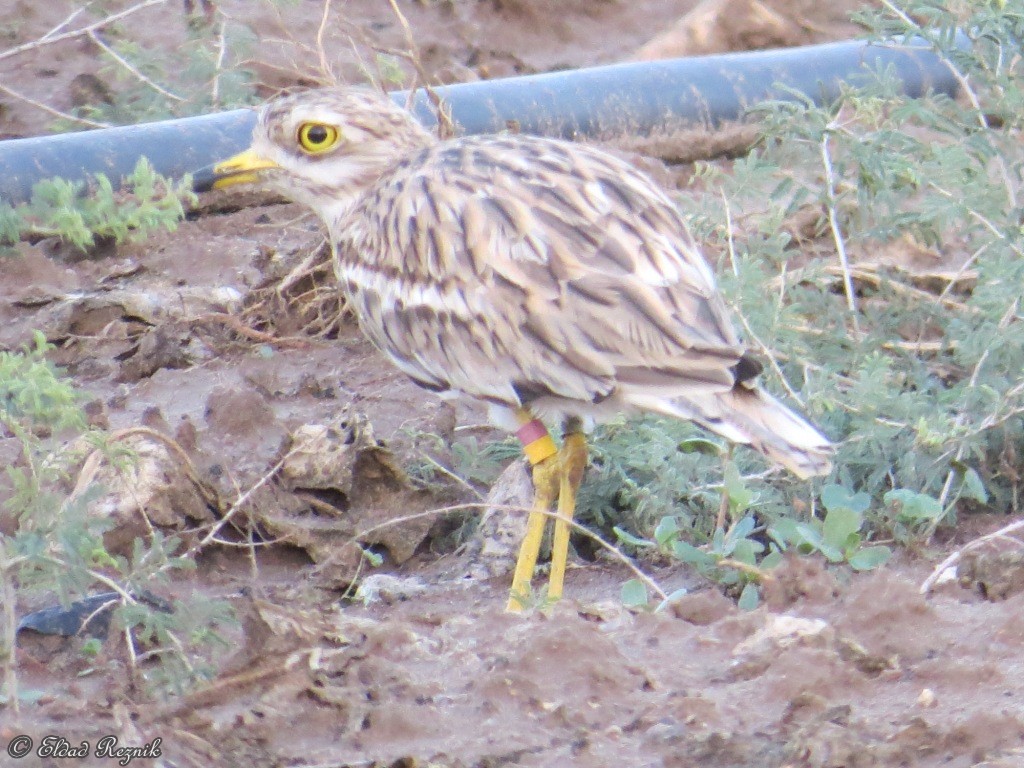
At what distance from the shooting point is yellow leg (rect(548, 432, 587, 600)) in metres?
3.81

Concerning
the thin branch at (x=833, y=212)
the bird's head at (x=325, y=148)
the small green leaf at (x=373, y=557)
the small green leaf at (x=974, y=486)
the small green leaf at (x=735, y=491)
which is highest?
the bird's head at (x=325, y=148)

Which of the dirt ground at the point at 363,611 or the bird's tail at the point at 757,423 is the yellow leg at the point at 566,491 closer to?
the dirt ground at the point at 363,611

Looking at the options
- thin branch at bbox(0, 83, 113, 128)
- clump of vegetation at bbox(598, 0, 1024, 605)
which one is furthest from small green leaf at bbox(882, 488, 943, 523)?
thin branch at bbox(0, 83, 113, 128)

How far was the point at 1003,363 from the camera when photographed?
4.06m

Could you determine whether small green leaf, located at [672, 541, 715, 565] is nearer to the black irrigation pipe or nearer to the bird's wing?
the bird's wing

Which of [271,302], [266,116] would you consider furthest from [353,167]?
[271,302]

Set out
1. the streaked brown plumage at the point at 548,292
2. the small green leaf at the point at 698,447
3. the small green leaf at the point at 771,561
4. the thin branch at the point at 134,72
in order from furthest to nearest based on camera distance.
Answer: the thin branch at the point at 134,72, the small green leaf at the point at 698,447, the small green leaf at the point at 771,561, the streaked brown plumage at the point at 548,292

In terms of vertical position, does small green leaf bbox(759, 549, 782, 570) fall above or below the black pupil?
below

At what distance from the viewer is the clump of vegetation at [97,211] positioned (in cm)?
521

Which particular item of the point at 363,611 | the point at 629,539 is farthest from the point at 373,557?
the point at 629,539

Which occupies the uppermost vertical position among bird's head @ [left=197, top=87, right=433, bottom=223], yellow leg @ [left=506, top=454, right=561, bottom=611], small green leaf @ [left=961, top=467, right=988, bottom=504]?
bird's head @ [left=197, top=87, right=433, bottom=223]

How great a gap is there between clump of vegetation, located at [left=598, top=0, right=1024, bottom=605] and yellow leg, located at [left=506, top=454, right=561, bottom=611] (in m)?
0.20

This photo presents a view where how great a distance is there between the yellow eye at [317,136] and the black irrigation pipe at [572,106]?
54.8 inches

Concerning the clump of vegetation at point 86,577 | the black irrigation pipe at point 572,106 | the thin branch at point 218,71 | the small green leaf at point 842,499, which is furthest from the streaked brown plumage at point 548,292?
the thin branch at point 218,71
